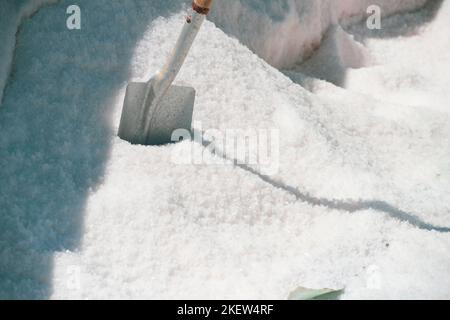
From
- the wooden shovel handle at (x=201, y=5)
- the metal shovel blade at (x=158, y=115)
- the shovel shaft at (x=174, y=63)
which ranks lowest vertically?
the metal shovel blade at (x=158, y=115)

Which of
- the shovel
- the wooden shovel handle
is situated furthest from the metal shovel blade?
the wooden shovel handle

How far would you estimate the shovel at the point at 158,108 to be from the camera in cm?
143

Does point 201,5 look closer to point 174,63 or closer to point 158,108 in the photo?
point 174,63

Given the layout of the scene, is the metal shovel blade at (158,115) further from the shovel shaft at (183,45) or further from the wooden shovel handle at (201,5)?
the wooden shovel handle at (201,5)

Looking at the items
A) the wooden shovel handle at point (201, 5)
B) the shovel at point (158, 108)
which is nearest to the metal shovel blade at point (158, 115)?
the shovel at point (158, 108)

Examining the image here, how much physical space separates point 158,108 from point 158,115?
0.06ft

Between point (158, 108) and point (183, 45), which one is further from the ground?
point (183, 45)

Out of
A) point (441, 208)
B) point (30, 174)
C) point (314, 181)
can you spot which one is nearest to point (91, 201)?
point (30, 174)

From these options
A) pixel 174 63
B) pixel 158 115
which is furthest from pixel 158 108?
pixel 174 63

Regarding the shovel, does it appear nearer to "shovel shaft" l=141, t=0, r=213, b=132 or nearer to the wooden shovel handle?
"shovel shaft" l=141, t=0, r=213, b=132

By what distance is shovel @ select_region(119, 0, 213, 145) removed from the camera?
1.43m

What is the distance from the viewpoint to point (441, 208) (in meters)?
1.50

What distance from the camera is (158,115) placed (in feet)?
4.83
